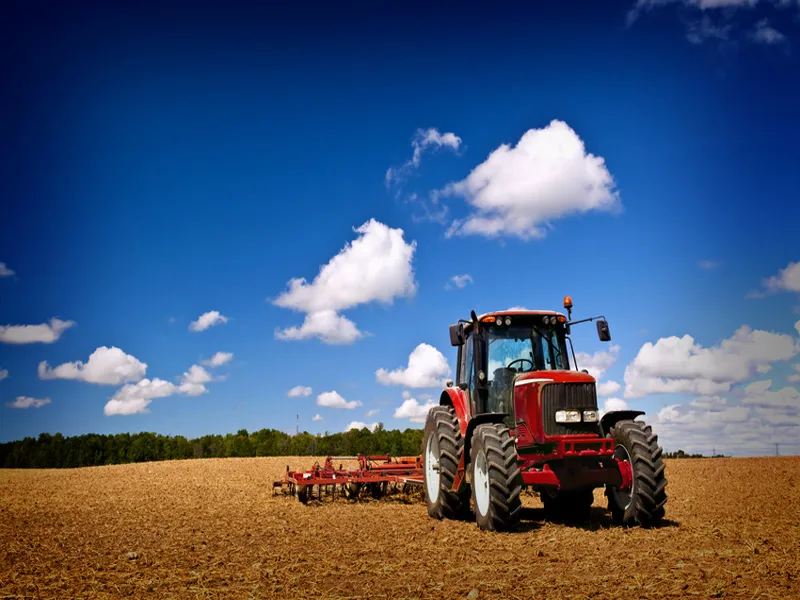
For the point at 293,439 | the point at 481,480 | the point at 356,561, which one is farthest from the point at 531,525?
the point at 293,439

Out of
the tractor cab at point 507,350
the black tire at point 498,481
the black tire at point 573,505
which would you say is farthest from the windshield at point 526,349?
the black tire at point 573,505

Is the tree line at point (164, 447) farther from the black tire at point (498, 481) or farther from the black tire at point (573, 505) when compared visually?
the black tire at point (498, 481)

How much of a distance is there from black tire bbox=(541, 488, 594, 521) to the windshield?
2158 mm

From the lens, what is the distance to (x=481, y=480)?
30.8ft

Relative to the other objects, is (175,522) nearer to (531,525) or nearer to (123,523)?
(123,523)

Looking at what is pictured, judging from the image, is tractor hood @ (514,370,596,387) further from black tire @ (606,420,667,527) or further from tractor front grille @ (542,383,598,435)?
black tire @ (606,420,667,527)

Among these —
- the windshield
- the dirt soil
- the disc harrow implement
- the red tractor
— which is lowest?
the dirt soil

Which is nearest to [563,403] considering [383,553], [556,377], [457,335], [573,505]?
[556,377]

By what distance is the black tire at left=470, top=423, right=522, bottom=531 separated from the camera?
340 inches

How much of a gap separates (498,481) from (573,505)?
9.47 feet

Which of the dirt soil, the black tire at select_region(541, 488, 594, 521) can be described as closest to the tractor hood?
the dirt soil

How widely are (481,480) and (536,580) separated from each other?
10.6ft

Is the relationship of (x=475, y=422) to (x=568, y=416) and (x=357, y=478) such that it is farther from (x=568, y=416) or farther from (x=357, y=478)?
(x=357, y=478)

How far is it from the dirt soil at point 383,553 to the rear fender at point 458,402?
5.32ft
